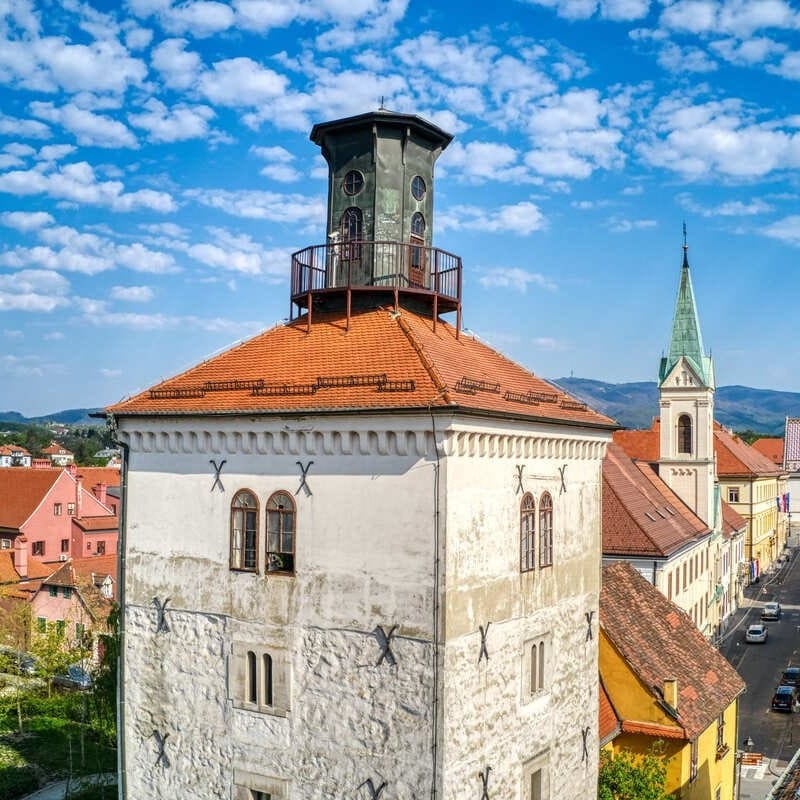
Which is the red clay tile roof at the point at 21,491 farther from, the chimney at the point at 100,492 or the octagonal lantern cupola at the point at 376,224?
the octagonal lantern cupola at the point at 376,224

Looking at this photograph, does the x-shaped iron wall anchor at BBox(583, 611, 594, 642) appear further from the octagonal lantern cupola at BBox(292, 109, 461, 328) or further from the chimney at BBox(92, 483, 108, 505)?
the chimney at BBox(92, 483, 108, 505)

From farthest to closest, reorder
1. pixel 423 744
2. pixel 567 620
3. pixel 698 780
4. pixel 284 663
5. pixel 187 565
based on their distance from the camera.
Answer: pixel 698 780
pixel 567 620
pixel 187 565
pixel 284 663
pixel 423 744

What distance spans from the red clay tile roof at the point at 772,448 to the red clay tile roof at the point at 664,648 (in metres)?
98.2

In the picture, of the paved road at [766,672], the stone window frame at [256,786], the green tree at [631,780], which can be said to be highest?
the stone window frame at [256,786]

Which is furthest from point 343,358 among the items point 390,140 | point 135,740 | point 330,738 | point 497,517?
point 135,740

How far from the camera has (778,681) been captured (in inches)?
1801

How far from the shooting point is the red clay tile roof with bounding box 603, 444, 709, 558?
41.2 m

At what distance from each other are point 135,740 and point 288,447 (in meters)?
7.24

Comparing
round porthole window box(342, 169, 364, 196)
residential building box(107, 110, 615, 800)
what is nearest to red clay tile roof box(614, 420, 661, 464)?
residential building box(107, 110, 615, 800)

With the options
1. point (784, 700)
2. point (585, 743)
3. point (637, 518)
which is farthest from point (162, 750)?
point (784, 700)

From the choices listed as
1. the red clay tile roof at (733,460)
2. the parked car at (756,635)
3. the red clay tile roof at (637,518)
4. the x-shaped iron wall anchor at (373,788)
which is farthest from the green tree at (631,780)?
the red clay tile roof at (733,460)

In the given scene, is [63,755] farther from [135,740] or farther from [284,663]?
[284,663]

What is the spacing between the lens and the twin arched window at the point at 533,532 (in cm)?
1741

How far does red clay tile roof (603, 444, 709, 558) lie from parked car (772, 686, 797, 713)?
7959 millimetres
